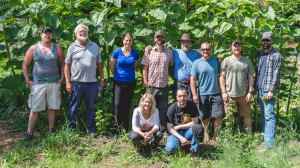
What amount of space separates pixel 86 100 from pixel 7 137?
1269 millimetres

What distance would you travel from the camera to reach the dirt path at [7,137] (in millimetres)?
5668

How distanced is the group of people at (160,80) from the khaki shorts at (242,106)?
0.07ft

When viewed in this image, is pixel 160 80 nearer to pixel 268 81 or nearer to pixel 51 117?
pixel 268 81

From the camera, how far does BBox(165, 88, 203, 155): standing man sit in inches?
207

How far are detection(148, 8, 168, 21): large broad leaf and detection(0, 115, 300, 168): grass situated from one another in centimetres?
159

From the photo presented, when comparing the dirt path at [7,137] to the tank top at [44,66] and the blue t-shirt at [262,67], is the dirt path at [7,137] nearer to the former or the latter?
the tank top at [44,66]

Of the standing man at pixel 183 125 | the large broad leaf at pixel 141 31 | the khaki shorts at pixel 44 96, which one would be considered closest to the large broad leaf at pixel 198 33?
the large broad leaf at pixel 141 31

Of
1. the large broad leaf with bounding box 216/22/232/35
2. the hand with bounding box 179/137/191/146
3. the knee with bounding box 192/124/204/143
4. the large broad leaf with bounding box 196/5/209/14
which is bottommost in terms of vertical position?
the hand with bounding box 179/137/191/146

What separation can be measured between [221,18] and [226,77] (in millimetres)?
803

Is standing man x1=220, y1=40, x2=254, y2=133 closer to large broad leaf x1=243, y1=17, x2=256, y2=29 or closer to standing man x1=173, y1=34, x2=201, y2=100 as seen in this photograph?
large broad leaf x1=243, y1=17, x2=256, y2=29

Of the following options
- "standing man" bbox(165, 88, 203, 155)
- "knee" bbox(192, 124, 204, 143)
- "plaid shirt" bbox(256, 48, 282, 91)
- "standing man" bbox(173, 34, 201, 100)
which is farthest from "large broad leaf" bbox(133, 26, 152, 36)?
"plaid shirt" bbox(256, 48, 282, 91)

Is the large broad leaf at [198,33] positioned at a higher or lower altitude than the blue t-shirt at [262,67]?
higher

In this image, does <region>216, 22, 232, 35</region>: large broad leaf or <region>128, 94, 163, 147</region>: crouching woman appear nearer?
<region>128, 94, 163, 147</region>: crouching woman

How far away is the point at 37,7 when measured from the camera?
18.5 ft
